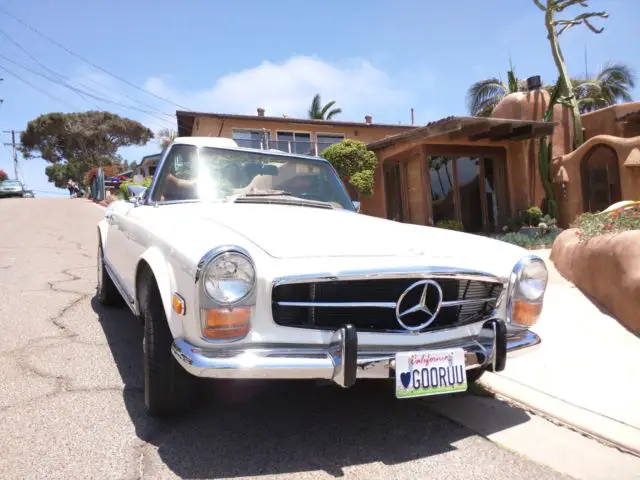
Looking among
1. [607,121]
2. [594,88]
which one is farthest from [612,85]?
[607,121]

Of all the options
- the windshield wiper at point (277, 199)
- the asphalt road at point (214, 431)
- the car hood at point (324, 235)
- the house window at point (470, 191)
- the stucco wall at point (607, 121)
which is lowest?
the asphalt road at point (214, 431)

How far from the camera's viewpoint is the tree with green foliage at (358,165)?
12.7m

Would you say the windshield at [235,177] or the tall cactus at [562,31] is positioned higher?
the tall cactus at [562,31]

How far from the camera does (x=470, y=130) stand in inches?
400

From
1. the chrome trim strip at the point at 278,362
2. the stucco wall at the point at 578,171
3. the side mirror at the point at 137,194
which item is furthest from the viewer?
the stucco wall at the point at 578,171

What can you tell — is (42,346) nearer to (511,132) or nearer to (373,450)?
(373,450)

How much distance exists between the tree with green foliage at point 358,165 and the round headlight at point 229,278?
1078 cm

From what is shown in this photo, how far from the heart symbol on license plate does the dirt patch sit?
126 inches

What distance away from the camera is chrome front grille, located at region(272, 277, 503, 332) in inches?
82.4

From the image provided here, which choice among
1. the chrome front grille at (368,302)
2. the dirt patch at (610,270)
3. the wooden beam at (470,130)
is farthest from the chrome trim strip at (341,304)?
the wooden beam at (470,130)

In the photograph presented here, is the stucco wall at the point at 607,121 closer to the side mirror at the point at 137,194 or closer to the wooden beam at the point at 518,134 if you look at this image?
the wooden beam at the point at 518,134

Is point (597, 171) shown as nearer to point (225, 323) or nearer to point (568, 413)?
point (568, 413)

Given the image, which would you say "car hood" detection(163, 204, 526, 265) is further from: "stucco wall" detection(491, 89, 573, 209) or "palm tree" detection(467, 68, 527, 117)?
"palm tree" detection(467, 68, 527, 117)

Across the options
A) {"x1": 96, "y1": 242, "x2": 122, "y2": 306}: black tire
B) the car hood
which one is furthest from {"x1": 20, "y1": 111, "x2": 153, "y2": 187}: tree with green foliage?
the car hood
